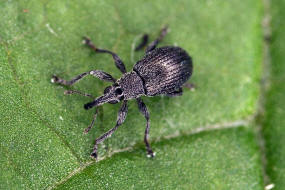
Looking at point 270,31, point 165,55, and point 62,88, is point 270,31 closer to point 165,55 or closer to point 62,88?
point 165,55

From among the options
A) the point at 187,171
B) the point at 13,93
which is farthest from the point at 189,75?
the point at 13,93

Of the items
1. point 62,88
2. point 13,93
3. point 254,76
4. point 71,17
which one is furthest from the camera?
point 254,76

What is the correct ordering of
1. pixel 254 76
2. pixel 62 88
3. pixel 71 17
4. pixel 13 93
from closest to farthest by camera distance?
pixel 13 93 → pixel 62 88 → pixel 71 17 → pixel 254 76

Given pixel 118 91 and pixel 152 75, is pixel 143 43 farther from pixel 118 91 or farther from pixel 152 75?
pixel 118 91

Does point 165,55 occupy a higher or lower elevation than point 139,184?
higher

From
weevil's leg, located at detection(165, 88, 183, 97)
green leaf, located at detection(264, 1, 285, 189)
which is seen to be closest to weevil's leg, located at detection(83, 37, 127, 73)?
weevil's leg, located at detection(165, 88, 183, 97)

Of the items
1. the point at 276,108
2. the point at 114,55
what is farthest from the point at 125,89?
the point at 276,108

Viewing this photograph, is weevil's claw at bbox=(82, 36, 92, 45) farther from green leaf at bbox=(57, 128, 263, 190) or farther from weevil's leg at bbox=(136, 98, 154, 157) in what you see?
green leaf at bbox=(57, 128, 263, 190)

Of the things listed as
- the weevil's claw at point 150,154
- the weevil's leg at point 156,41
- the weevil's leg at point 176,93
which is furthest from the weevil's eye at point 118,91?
the weevil's claw at point 150,154
